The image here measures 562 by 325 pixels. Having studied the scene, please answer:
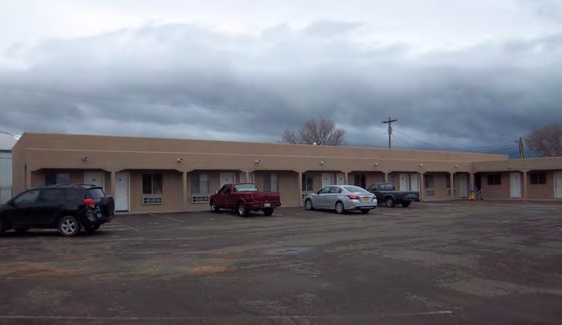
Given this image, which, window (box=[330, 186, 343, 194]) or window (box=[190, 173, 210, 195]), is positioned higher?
window (box=[190, 173, 210, 195])

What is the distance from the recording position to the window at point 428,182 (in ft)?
131

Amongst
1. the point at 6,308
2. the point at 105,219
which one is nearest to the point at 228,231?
the point at 105,219

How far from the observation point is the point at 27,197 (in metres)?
15.5

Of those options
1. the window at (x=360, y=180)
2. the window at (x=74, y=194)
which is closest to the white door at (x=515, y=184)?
the window at (x=360, y=180)

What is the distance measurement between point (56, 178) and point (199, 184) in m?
7.54

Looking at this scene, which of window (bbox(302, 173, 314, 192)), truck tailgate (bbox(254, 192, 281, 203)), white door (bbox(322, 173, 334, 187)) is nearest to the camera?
truck tailgate (bbox(254, 192, 281, 203))

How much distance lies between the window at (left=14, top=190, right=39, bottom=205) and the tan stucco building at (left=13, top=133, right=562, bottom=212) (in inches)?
335

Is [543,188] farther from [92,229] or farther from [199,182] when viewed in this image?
[92,229]

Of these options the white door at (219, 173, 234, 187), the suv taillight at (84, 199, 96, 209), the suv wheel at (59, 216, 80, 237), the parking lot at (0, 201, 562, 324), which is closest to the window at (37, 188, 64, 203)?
the suv wheel at (59, 216, 80, 237)

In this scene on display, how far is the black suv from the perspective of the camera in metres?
15.3

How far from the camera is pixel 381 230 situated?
53.6 feet

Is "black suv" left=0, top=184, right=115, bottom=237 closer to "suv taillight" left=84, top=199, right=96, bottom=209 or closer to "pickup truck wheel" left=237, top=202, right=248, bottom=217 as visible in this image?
"suv taillight" left=84, top=199, right=96, bottom=209

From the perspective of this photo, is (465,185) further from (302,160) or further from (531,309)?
(531,309)

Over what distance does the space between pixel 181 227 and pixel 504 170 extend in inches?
1220
